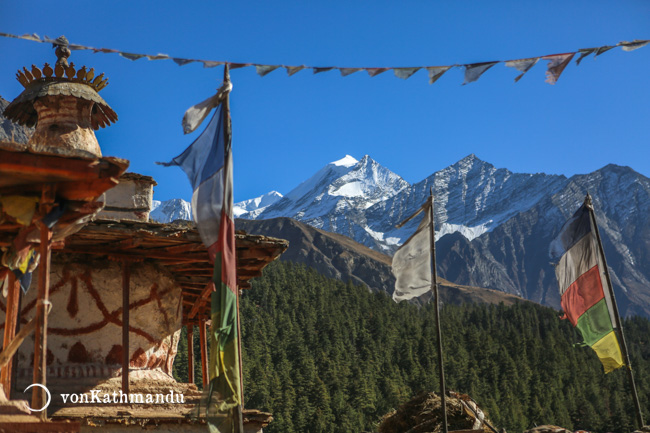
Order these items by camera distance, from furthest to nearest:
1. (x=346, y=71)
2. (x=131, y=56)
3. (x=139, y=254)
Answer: (x=139, y=254), (x=346, y=71), (x=131, y=56)

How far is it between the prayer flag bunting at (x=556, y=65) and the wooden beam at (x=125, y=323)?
8.68m

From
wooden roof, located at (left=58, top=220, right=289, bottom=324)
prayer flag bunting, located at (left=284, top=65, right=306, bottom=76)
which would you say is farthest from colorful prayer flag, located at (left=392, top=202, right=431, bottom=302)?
prayer flag bunting, located at (left=284, top=65, right=306, bottom=76)

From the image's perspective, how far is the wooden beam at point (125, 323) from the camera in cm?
1495

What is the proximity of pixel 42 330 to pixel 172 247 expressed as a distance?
6.43 m

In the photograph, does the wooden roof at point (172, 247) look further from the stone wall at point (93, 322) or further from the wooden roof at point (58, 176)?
the wooden roof at point (58, 176)

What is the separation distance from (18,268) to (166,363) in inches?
282

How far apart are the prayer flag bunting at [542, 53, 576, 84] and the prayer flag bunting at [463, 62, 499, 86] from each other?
0.98m

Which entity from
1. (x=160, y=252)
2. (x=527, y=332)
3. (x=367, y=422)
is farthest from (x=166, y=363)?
(x=527, y=332)

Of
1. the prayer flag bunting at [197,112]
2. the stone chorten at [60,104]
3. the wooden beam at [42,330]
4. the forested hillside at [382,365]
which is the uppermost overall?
the forested hillside at [382,365]

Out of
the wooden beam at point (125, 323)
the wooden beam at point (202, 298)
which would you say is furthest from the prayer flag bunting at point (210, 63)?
the wooden beam at point (202, 298)

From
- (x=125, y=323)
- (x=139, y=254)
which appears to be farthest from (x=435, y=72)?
(x=125, y=323)

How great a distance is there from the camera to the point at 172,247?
15.3 meters

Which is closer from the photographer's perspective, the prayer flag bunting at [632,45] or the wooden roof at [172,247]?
the prayer flag bunting at [632,45]

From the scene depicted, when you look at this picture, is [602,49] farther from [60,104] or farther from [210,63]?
[60,104]
